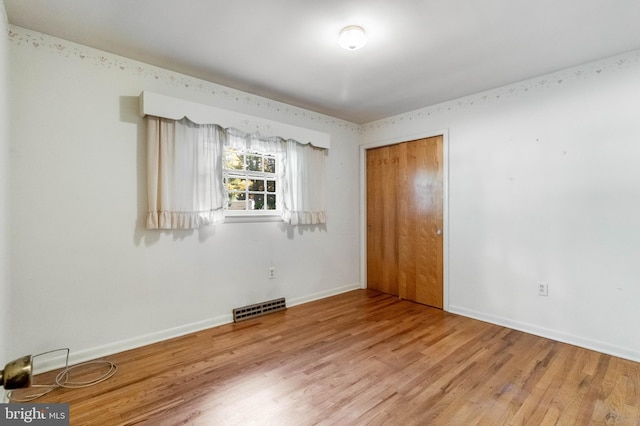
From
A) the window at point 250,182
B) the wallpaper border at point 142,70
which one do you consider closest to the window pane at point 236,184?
the window at point 250,182

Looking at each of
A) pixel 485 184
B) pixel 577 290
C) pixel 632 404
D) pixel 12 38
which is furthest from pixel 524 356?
pixel 12 38

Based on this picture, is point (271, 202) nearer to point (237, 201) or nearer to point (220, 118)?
point (237, 201)

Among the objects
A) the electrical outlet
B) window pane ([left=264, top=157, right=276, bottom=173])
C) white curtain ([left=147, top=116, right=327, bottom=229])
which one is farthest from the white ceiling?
the electrical outlet

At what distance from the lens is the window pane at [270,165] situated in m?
3.45

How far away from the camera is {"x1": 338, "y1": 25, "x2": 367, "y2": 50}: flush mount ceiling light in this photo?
208cm

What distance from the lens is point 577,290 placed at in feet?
8.60

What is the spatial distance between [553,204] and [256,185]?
2.97 metres

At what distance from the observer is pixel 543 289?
2799 mm

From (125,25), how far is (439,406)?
3261 millimetres

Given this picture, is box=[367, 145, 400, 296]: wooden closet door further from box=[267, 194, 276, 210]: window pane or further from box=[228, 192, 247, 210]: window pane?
box=[228, 192, 247, 210]: window pane

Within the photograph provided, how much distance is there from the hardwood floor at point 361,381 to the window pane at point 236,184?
1.43 m

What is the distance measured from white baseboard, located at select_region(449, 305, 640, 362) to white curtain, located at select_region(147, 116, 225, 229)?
115 inches

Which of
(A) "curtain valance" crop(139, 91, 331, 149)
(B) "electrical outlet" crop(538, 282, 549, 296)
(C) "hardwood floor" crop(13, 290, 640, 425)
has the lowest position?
(C) "hardwood floor" crop(13, 290, 640, 425)

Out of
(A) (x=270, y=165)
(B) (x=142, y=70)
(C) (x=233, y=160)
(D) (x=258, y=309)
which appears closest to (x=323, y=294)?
(D) (x=258, y=309)
